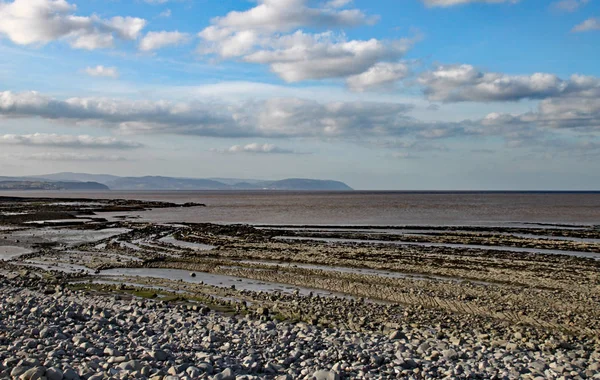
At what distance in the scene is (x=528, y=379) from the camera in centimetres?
1054

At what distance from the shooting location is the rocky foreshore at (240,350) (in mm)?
10141

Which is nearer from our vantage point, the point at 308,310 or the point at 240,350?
the point at 240,350

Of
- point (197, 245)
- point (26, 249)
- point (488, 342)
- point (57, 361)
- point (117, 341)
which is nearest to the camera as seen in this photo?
point (57, 361)

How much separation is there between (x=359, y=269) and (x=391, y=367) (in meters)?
16.9

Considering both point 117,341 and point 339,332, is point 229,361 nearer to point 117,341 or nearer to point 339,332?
point 117,341

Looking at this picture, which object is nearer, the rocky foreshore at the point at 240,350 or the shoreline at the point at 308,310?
the rocky foreshore at the point at 240,350

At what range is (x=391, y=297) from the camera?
2008 cm

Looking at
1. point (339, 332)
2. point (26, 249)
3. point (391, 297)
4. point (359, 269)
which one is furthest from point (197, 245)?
point (339, 332)

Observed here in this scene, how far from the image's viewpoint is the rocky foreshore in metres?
10.1

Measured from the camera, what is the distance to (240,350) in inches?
473

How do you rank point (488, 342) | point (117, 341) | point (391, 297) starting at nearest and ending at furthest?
1. point (117, 341)
2. point (488, 342)
3. point (391, 297)

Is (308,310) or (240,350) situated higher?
(240,350)

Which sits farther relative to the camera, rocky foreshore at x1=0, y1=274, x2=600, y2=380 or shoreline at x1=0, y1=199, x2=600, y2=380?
shoreline at x1=0, y1=199, x2=600, y2=380

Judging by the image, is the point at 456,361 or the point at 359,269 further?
A: the point at 359,269
